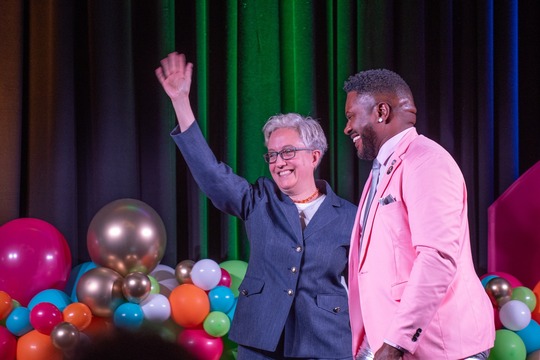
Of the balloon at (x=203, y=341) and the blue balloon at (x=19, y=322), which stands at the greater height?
the blue balloon at (x=19, y=322)

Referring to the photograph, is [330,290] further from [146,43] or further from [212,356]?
[146,43]

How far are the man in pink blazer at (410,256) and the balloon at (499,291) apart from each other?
1.65 metres

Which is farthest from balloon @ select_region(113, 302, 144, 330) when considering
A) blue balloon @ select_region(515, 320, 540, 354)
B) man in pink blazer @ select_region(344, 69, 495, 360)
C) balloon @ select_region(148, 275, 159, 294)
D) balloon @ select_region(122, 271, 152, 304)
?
blue balloon @ select_region(515, 320, 540, 354)

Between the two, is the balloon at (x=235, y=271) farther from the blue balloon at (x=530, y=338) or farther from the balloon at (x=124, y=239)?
the blue balloon at (x=530, y=338)

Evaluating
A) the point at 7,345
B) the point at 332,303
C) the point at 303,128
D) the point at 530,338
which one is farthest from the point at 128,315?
the point at 530,338

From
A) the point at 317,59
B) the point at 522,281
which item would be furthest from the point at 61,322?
the point at 522,281

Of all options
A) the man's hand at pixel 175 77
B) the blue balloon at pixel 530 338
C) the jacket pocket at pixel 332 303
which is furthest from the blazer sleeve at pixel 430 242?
the blue balloon at pixel 530 338

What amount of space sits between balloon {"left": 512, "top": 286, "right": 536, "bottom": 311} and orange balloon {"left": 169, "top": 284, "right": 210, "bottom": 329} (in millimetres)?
1512

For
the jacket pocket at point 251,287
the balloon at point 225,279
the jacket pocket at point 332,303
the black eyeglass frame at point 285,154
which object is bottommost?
the balloon at point 225,279

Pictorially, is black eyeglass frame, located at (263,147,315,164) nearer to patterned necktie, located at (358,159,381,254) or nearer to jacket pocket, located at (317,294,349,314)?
jacket pocket, located at (317,294,349,314)

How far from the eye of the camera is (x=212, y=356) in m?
3.04

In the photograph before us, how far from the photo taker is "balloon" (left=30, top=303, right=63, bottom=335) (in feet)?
8.84

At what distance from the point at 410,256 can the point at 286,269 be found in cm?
76

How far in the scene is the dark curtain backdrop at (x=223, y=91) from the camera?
3428 mm
